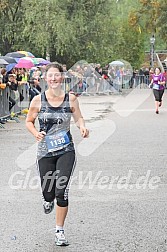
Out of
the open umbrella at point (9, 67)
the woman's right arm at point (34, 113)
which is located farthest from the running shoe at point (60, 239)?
the open umbrella at point (9, 67)

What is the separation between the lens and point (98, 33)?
43.2 meters

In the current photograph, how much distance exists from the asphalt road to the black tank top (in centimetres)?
92

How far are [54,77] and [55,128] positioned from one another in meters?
0.51

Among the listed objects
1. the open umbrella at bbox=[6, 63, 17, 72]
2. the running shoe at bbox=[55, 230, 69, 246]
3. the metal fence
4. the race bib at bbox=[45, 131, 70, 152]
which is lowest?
the metal fence

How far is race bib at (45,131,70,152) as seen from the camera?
5922 mm

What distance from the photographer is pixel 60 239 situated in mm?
5871

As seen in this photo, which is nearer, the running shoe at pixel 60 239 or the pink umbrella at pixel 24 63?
the running shoe at pixel 60 239

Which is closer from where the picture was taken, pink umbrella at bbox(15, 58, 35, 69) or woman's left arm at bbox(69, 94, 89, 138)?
woman's left arm at bbox(69, 94, 89, 138)

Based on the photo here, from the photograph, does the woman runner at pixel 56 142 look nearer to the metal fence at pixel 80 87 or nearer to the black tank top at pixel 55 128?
the black tank top at pixel 55 128

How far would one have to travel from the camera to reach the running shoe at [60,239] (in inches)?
231

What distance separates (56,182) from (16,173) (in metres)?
4.03

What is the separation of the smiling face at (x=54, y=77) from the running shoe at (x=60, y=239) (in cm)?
145

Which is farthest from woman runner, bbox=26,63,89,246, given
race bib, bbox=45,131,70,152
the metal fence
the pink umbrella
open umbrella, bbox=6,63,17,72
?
the pink umbrella

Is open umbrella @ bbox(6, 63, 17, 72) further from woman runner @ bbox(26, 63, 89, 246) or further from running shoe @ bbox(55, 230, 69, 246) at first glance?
running shoe @ bbox(55, 230, 69, 246)
